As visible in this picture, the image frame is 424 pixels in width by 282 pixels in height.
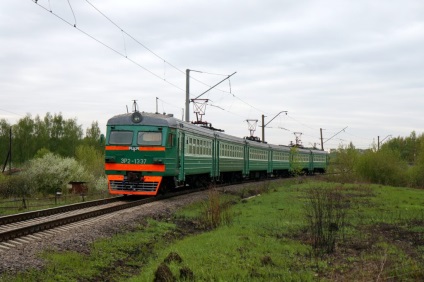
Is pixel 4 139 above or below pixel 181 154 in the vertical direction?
above

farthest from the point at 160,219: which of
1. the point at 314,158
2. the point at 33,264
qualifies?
the point at 314,158

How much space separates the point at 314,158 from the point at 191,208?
45719 millimetres

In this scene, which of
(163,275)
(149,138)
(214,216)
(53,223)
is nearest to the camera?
(163,275)

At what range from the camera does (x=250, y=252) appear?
903 cm

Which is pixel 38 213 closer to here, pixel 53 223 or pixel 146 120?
pixel 53 223

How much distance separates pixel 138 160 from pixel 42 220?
20.8 feet

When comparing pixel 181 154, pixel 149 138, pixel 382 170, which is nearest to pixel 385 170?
pixel 382 170

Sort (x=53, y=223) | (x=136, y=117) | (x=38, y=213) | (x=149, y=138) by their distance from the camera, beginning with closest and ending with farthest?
(x=53, y=223), (x=38, y=213), (x=149, y=138), (x=136, y=117)

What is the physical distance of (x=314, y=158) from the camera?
60.9 metres

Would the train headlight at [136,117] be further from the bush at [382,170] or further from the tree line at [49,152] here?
the bush at [382,170]

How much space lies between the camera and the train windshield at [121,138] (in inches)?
739

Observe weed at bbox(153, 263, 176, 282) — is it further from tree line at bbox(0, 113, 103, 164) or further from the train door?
tree line at bbox(0, 113, 103, 164)

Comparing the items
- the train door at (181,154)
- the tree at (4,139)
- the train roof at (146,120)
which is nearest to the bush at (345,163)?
the train door at (181,154)

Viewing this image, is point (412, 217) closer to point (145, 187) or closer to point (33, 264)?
point (145, 187)
